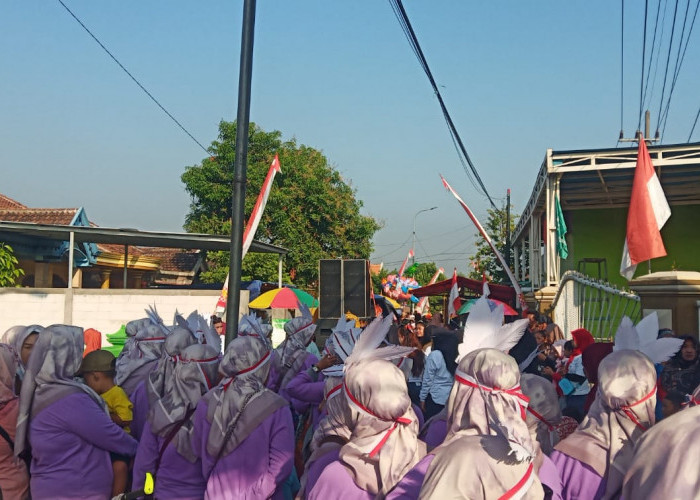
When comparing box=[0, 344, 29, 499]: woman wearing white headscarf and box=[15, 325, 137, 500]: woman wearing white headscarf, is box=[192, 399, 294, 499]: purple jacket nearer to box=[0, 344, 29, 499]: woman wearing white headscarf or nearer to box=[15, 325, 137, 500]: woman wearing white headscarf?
box=[15, 325, 137, 500]: woman wearing white headscarf

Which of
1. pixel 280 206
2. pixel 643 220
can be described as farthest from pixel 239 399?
pixel 280 206

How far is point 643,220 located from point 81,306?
10124 millimetres

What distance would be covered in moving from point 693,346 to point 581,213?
15.0 m

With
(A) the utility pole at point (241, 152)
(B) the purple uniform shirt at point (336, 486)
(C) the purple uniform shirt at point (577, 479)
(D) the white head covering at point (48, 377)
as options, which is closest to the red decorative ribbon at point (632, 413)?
(C) the purple uniform shirt at point (577, 479)

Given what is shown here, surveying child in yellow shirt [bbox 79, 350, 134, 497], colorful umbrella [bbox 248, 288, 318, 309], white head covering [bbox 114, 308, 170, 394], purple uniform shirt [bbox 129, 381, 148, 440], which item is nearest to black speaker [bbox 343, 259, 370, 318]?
colorful umbrella [bbox 248, 288, 318, 309]

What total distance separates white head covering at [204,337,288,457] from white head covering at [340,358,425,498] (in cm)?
103

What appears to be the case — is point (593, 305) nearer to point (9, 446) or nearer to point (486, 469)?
point (9, 446)

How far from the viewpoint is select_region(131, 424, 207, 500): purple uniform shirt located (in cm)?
440

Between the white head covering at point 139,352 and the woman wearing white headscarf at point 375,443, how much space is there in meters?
3.19

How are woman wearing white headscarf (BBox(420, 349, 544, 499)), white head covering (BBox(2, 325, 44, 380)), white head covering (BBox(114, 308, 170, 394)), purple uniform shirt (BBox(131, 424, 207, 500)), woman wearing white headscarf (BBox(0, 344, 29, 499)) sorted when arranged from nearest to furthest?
woman wearing white headscarf (BBox(420, 349, 544, 499)) < purple uniform shirt (BBox(131, 424, 207, 500)) < woman wearing white headscarf (BBox(0, 344, 29, 499)) < white head covering (BBox(2, 325, 44, 380)) < white head covering (BBox(114, 308, 170, 394))

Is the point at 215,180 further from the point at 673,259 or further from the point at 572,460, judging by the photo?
the point at 572,460

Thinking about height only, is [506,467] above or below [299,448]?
above

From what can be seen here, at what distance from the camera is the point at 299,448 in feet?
20.1

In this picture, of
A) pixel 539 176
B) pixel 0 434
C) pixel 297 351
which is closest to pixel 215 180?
pixel 539 176
